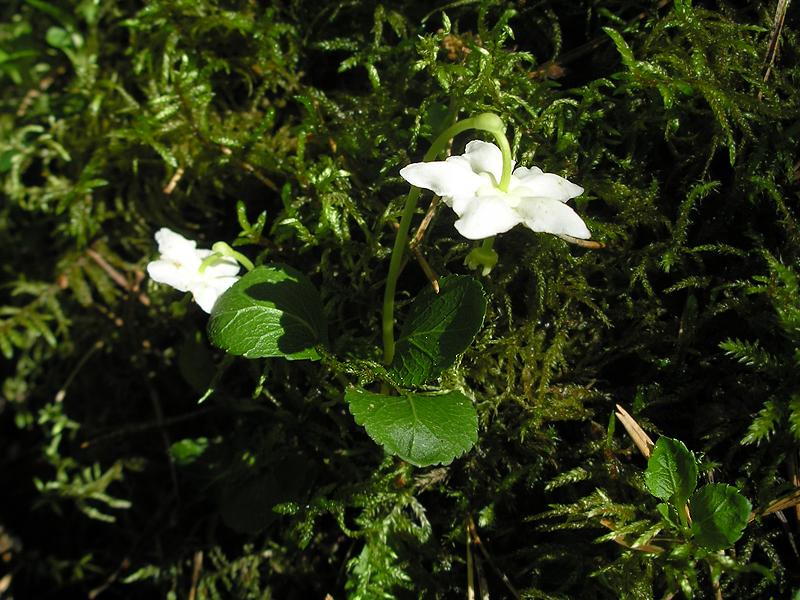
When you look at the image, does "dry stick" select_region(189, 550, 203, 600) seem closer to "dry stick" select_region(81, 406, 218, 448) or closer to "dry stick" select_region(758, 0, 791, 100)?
"dry stick" select_region(81, 406, 218, 448)

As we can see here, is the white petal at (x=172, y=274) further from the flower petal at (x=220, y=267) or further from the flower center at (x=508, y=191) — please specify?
the flower center at (x=508, y=191)

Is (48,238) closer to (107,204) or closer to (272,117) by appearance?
(107,204)

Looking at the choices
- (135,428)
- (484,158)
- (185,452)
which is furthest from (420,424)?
(135,428)

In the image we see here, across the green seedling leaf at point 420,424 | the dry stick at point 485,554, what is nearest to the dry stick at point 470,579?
the dry stick at point 485,554

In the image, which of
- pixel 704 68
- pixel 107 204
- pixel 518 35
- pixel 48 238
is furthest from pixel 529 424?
pixel 48 238

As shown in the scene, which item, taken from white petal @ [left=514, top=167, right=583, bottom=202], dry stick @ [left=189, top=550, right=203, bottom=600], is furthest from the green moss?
white petal @ [left=514, top=167, right=583, bottom=202]

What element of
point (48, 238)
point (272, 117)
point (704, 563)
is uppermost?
point (272, 117)
